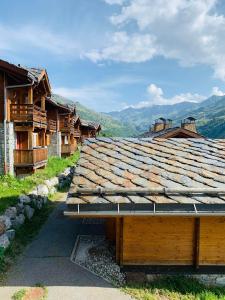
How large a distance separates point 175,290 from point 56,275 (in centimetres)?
380

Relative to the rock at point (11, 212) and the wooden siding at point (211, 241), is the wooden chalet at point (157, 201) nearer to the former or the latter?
the wooden siding at point (211, 241)

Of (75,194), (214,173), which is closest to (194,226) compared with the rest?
(214,173)

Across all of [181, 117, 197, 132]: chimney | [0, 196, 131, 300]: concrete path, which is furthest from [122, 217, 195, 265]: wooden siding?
[181, 117, 197, 132]: chimney

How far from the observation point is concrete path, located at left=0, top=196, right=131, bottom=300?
943 centimetres

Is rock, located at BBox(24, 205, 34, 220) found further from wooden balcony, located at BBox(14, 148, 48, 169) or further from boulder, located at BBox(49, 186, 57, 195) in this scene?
wooden balcony, located at BBox(14, 148, 48, 169)

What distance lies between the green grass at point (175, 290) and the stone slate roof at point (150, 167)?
9.60 feet

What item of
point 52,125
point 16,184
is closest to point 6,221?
point 16,184

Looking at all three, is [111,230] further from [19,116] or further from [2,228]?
[19,116]

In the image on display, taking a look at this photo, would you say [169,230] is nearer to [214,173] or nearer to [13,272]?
[214,173]

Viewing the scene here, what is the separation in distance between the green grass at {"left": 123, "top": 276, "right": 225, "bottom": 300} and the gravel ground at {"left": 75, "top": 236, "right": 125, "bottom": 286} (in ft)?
2.10

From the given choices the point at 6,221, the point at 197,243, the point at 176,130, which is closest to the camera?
the point at 197,243

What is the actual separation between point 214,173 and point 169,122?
180 feet

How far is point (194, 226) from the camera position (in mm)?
10523

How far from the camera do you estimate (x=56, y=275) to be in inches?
415
